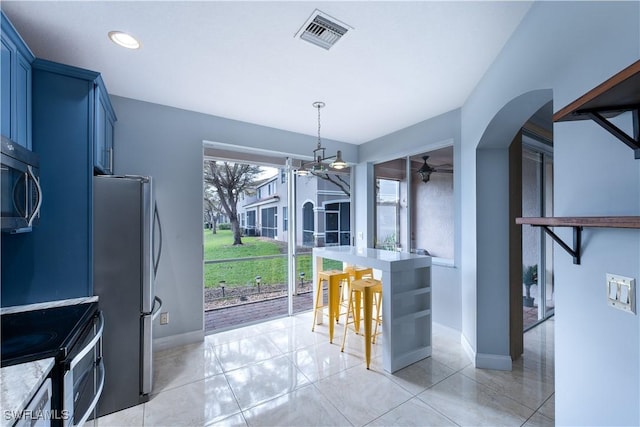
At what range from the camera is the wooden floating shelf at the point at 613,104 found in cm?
79

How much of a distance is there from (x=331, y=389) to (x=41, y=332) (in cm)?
202

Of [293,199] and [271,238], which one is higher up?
[293,199]

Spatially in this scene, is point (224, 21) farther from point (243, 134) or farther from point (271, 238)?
point (271, 238)

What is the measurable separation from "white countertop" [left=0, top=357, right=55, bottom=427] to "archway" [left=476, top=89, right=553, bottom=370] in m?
3.08

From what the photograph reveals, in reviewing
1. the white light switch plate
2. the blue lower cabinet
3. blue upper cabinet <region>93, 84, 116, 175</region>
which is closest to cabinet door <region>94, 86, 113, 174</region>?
blue upper cabinet <region>93, 84, 116, 175</region>

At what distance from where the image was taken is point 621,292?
0.99 meters

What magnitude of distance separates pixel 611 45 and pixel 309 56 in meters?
1.76

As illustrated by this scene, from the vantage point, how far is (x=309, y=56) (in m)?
2.16

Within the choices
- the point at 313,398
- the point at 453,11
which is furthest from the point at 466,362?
the point at 453,11

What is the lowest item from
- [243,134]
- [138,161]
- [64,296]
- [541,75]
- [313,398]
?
[313,398]

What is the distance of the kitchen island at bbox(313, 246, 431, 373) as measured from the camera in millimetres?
2566

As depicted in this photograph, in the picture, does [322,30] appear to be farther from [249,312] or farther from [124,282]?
[249,312]

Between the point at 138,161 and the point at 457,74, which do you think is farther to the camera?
the point at 138,161

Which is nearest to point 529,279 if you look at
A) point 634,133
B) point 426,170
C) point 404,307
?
point 426,170
